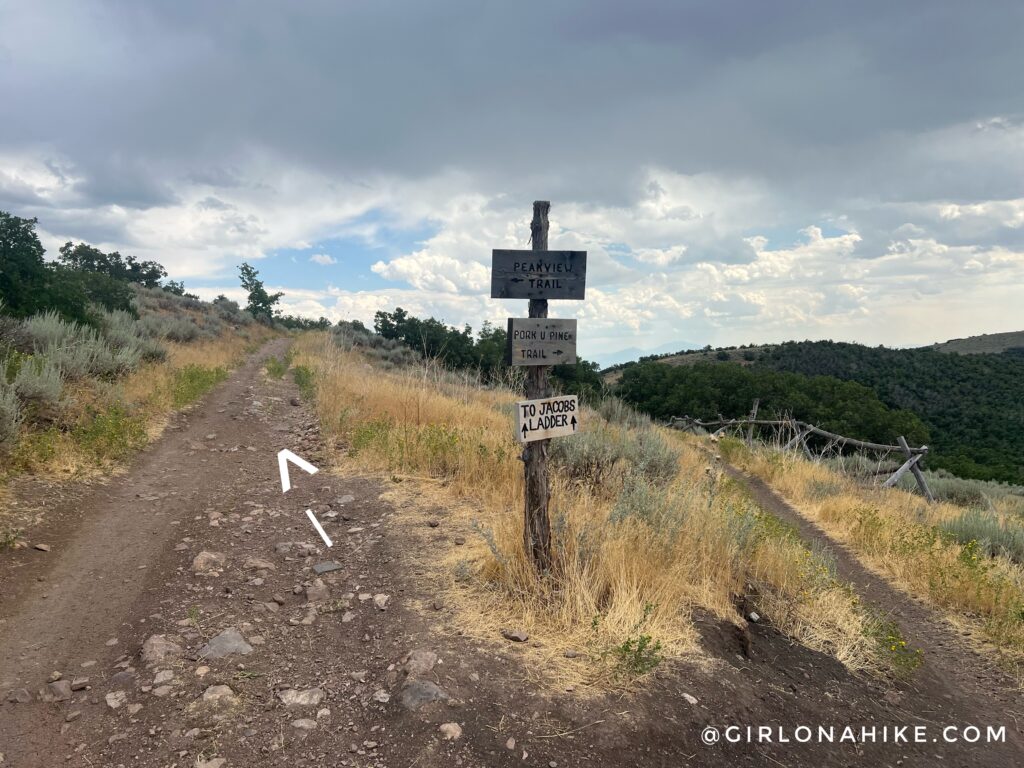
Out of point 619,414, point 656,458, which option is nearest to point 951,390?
point 619,414

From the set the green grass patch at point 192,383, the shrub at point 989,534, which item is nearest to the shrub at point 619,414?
the shrub at point 989,534

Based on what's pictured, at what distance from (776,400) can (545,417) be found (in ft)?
108

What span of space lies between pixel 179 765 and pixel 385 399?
24.1ft

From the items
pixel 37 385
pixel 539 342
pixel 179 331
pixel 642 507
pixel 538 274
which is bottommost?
pixel 642 507

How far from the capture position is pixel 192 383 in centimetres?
1180

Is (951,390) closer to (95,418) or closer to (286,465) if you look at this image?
(286,465)

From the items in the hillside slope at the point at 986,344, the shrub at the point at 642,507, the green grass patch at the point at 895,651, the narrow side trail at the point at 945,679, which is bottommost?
the narrow side trail at the point at 945,679

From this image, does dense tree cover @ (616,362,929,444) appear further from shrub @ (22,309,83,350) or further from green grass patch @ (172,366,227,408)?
shrub @ (22,309,83,350)

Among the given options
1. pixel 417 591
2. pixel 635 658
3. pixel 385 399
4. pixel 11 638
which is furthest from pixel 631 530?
pixel 385 399

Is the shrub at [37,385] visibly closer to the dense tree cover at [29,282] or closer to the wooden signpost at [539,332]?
the dense tree cover at [29,282]

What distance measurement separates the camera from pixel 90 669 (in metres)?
3.25

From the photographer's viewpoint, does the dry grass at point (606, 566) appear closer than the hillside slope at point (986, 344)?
Yes

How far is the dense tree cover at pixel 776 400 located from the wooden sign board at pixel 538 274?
24735 millimetres

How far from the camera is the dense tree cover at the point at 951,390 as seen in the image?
32031 millimetres
